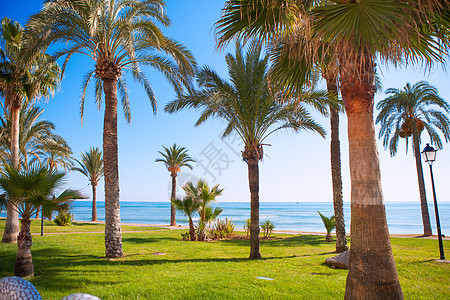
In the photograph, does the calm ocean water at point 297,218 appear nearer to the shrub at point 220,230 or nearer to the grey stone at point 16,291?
the shrub at point 220,230

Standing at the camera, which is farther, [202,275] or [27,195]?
[202,275]

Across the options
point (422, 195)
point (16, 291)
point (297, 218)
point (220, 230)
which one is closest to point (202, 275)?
point (16, 291)

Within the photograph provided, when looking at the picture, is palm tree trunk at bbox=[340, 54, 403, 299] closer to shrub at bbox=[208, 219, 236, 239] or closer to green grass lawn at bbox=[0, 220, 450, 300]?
green grass lawn at bbox=[0, 220, 450, 300]

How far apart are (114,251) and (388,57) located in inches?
373

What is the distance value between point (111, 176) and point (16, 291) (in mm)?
6714

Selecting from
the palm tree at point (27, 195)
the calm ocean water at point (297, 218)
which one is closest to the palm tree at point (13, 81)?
the calm ocean water at point (297, 218)

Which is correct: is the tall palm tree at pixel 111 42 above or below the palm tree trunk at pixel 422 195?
above

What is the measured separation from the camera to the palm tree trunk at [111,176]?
32.4 feet

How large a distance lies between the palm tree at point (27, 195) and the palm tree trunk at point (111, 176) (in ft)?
10.2

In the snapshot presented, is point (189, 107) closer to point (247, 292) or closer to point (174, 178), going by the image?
point (247, 292)

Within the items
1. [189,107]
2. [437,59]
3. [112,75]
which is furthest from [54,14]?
[437,59]

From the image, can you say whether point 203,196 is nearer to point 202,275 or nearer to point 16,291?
point 202,275

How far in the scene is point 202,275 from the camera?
723 cm

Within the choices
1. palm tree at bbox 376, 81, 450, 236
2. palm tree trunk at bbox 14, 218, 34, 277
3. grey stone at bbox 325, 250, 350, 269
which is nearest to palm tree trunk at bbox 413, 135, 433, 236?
palm tree at bbox 376, 81, 450, 236
